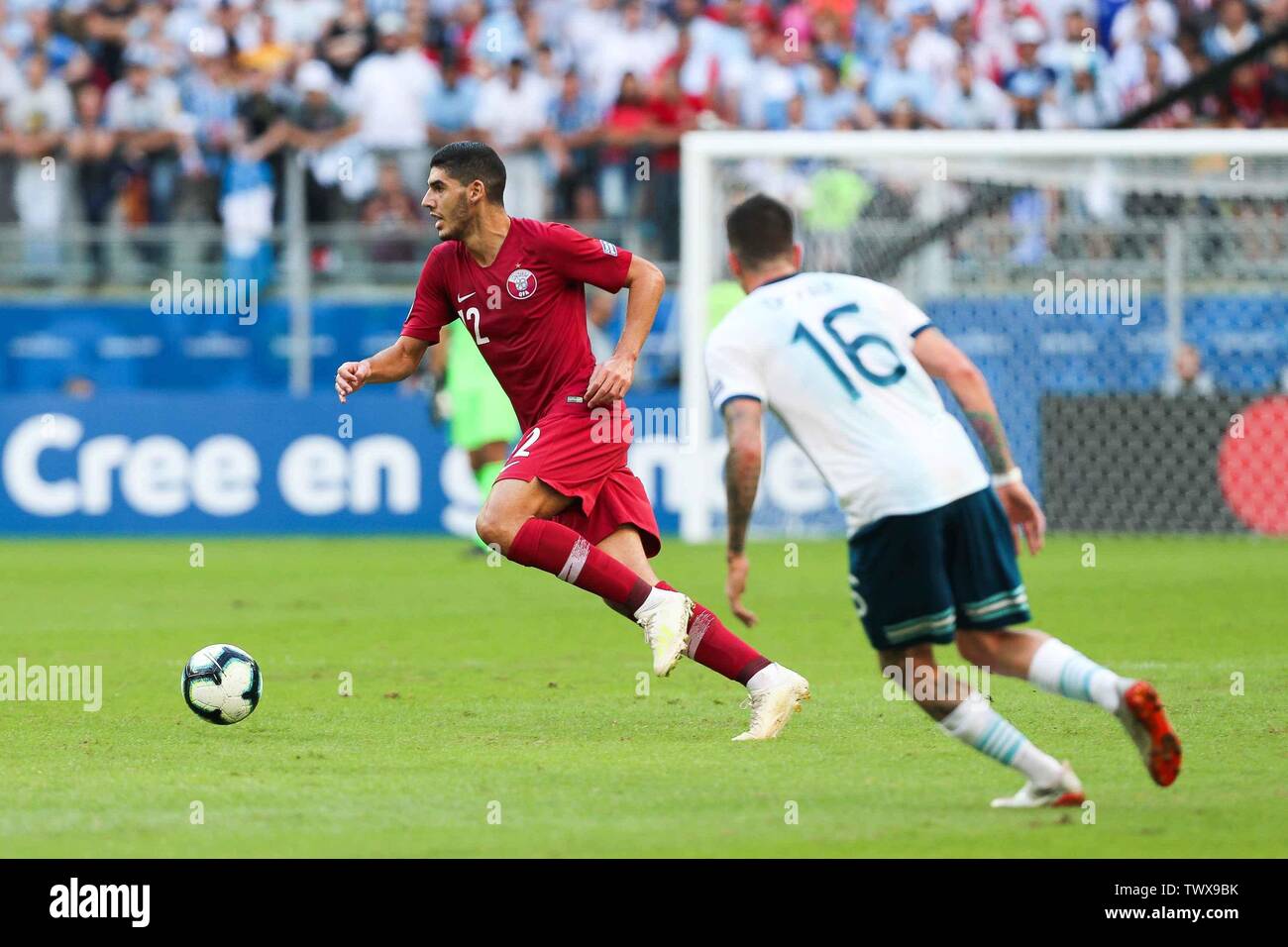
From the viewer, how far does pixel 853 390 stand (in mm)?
6336

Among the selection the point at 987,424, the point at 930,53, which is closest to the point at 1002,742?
the point at 987,424

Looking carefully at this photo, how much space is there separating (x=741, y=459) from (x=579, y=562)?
1.44 meters

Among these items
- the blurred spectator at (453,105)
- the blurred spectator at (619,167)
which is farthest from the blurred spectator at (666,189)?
the blurred spectator at (453,105)

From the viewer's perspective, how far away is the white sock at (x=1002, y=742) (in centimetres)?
624

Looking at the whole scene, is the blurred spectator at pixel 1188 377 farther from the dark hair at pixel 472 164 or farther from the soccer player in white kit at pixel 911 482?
the soccer player in white kit at pixel 911 482

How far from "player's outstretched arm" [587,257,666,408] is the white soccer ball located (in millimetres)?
1793

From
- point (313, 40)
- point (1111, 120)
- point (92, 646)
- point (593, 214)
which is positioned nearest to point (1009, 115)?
point (1111, 120)

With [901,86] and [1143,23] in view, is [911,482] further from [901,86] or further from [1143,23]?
[1143,23]

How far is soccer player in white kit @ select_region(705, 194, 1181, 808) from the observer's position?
6.24 meters

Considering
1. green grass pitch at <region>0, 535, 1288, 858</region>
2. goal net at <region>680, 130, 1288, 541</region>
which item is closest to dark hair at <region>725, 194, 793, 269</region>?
green grass pitch at <region>0, 535, 1288, 858</region>

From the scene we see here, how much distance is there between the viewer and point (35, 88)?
19875 millimetres

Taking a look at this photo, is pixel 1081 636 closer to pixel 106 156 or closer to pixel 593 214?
pixel 593 214

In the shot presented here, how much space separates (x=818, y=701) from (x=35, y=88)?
542 inches

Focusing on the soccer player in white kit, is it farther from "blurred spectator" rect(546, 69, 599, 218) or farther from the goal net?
"blurred spectator" rect(546, 69, 599, 218)
